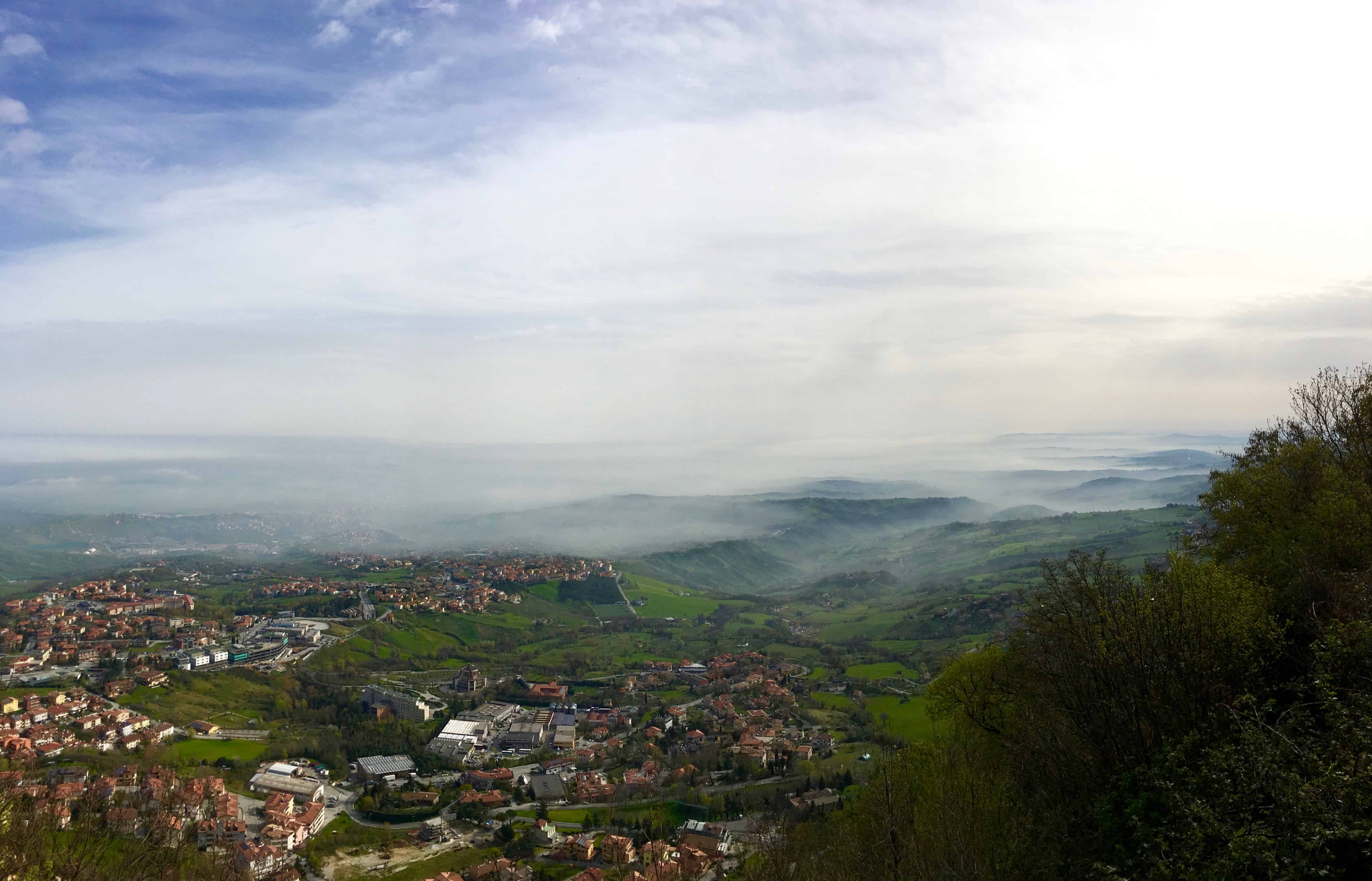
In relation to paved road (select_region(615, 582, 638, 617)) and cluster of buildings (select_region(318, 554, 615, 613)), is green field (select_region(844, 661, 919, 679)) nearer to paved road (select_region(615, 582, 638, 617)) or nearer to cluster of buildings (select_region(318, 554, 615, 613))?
paved road (select_region(615, 582, 638, 617))

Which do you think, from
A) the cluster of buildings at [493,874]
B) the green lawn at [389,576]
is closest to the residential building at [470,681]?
the cluster of buildings at [493,874]

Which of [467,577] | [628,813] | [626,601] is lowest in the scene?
[626,601]

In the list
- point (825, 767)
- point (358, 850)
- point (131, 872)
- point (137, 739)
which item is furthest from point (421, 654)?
point (131, 872)

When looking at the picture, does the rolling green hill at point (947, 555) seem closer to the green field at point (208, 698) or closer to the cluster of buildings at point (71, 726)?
the green field at point (208, 698)

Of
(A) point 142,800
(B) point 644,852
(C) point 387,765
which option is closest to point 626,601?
(C) point 387,765

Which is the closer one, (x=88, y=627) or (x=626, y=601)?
(x=88, y=627)

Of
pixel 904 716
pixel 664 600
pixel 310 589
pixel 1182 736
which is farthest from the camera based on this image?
pixel 664 600

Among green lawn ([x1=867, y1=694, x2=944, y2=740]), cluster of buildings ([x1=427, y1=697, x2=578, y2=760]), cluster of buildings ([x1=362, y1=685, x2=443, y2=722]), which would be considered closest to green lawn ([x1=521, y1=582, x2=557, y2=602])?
cluster of buildings ([x1=362, y1=685, x2=443, y2=722])

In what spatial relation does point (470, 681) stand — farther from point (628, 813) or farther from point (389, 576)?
point (389, 576)
